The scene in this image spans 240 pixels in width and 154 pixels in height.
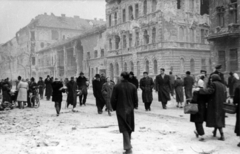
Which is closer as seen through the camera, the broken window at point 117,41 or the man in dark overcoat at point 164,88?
the man in dark overcoat at point 164,88

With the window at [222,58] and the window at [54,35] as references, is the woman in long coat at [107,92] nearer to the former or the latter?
the window at [222,58]

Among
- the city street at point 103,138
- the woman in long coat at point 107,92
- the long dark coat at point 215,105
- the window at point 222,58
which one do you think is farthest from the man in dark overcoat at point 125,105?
the window at point 222,58

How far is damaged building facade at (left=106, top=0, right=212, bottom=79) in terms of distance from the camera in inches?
1293

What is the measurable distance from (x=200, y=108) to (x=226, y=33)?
16.9 meters

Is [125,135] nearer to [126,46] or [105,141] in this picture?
[105,141]

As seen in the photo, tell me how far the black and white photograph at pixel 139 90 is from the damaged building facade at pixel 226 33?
8cm

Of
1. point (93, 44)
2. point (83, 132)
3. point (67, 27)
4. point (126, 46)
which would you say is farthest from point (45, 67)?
point (83, 132)

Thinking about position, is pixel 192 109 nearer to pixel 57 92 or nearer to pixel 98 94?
pixel 98 94

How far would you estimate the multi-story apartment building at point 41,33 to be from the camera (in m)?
72.3

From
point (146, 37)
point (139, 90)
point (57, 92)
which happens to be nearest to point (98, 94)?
point (57, 92)

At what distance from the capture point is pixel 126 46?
128 ft

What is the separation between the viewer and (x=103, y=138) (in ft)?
25.4

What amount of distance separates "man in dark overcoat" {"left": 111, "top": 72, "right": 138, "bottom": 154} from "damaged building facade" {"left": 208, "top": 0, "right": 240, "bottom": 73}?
1785 cm

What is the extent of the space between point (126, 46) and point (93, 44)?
1047 cm
